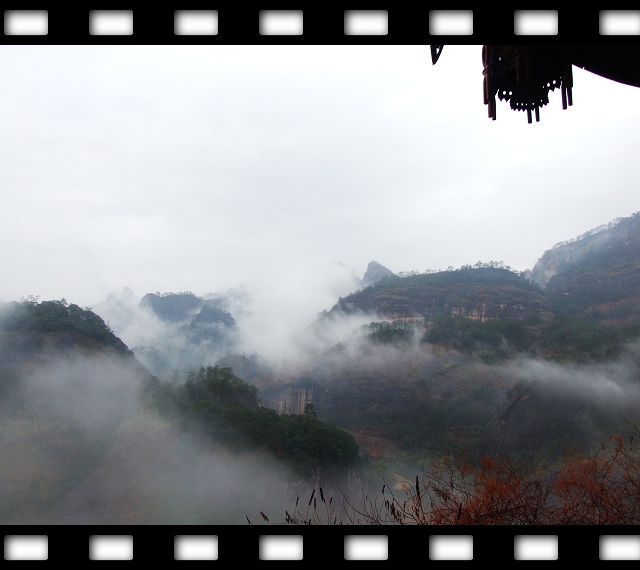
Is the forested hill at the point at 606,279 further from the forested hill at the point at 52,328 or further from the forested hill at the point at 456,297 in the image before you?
the forested hill at the point at 52,328

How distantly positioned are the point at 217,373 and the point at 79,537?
78.8 ft

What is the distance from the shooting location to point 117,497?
1658 centimetres

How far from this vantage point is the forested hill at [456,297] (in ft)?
172

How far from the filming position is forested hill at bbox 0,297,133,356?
2191cm

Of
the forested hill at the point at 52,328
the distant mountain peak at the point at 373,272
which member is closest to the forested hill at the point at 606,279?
the distant mountain peak at the point at 373,272

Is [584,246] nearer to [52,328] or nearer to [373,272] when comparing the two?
[373,272]

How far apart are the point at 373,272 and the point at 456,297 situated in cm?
4362

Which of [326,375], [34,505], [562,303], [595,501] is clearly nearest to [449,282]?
[562,303]

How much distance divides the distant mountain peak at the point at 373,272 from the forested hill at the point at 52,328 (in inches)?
2938

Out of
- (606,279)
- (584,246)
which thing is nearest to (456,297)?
(606,279)

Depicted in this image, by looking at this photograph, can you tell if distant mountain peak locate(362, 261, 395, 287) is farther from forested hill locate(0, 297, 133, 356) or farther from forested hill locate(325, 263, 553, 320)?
forested hill locate(0, 297, 133, 356)

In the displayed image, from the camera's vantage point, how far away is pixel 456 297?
55.9m

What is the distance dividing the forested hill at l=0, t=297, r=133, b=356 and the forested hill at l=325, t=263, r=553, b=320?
124ft

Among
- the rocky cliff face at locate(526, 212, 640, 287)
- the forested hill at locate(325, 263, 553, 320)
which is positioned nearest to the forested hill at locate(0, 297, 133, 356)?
the forested hill at locate(325, 263, 553, 320)
